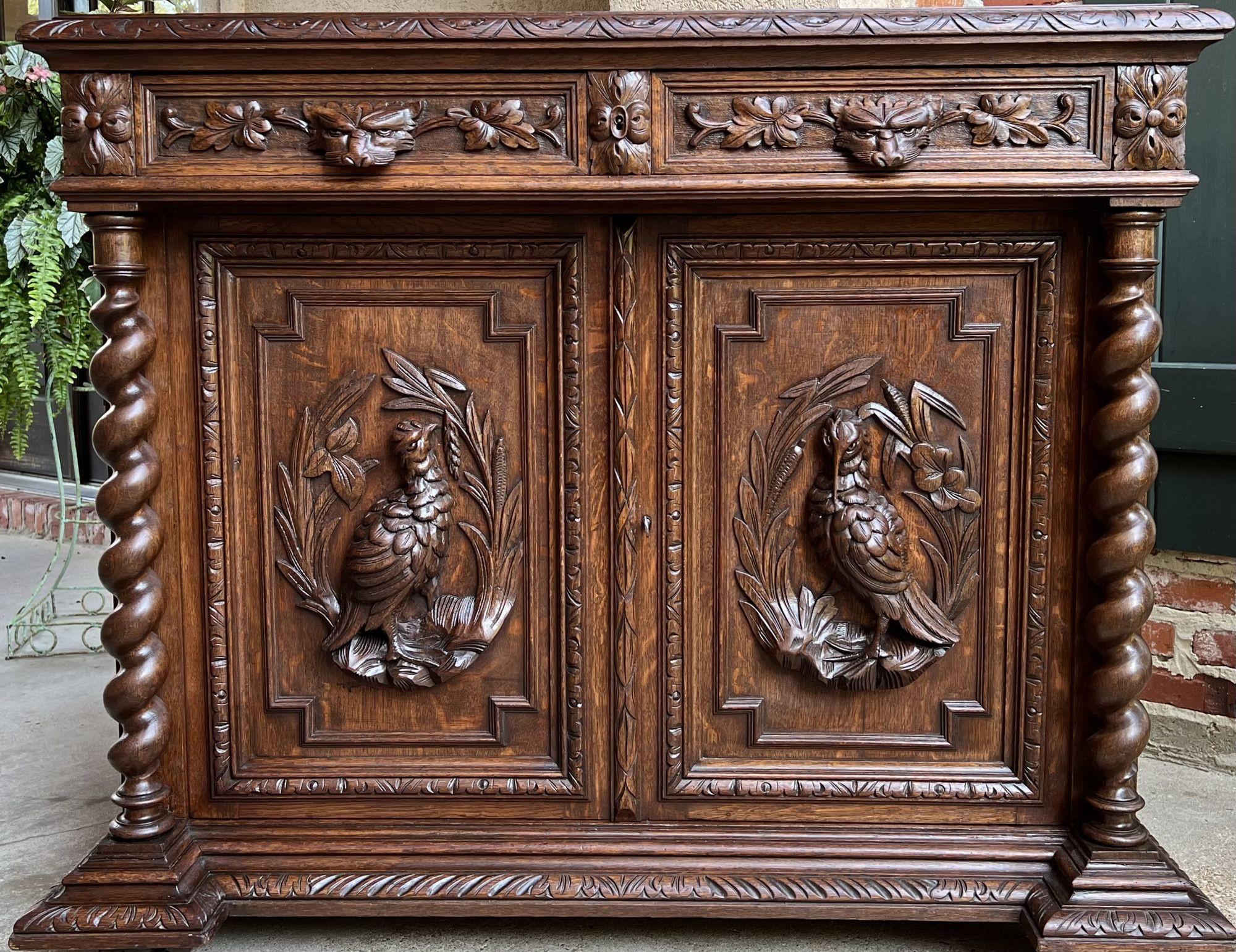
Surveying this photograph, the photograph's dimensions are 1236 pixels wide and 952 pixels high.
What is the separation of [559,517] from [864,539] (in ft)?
1.55

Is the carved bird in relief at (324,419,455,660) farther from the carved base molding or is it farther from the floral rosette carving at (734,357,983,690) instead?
the floral rosette carving at (734,357,983,690)

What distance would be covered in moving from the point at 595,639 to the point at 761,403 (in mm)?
454

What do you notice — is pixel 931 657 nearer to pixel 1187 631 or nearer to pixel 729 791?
pixel 729 791

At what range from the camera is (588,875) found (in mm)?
1804

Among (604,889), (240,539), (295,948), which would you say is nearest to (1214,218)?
(604,889)

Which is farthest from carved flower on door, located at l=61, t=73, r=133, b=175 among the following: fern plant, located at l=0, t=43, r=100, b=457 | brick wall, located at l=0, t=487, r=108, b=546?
brick wall, located at l=0, t=487, r=108, b=546

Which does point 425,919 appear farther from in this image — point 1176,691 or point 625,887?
point 1176,691

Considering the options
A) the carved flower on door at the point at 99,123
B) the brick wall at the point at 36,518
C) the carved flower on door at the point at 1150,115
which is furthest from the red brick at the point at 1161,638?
the brick wall at the point at 36,518

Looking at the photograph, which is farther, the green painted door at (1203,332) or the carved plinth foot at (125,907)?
the green painted door at (1203,332)

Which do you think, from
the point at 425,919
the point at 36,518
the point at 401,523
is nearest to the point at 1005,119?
the point at 401,523

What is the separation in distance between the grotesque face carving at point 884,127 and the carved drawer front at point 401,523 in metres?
0.39

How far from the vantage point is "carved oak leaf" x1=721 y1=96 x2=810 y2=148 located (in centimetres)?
165

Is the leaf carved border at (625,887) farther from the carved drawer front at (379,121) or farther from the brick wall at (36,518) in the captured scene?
the brick wall at (36,518)

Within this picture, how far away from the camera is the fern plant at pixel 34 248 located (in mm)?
2941
